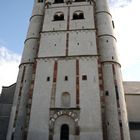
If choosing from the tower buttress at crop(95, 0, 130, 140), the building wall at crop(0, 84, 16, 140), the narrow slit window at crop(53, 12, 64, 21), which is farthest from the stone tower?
the building wall at crop(0, 84, 16, 140)

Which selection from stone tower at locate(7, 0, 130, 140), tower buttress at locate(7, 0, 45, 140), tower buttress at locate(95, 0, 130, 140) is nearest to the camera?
stone tower at locate(7, 0, 130, 140)

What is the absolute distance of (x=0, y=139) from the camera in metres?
26.9

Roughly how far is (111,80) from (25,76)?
436 inches

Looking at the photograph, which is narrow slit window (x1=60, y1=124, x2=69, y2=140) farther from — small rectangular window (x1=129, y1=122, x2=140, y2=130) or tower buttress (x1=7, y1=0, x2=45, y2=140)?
small rectangular window (x1=129, y1=122, x2=140, y2=130)

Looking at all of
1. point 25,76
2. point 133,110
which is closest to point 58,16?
point 25,76

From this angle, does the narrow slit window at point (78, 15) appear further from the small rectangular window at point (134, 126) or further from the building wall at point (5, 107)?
the small rectangular window at point (134, 126)

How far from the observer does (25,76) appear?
27.5 m

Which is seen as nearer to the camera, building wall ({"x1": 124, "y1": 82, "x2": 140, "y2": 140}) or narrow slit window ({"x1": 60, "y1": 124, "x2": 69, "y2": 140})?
narrow slit window ({"x1": 60, "y1": 124, "x2": 69, "y2": 140})

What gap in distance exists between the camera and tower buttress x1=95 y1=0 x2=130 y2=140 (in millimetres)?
22781

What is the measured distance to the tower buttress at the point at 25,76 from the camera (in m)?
24.0

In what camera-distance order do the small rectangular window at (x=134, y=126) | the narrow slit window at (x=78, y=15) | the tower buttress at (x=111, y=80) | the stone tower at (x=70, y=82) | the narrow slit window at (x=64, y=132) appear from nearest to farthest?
the narrow slit window at (x=64, y=132) → the stone tower at (x=70, y=82) → the tower buttress at (x=111, y=80) → the small rectangular window at (x=134, y=126) → the narrow slit window at (x=78, y=15)

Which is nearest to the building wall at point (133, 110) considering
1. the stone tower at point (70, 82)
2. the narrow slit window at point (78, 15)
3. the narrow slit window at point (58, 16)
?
the stone tower at point (70, 82)

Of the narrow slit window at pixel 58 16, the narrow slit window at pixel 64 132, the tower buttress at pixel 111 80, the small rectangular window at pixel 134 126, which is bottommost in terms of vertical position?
the narrow slit window at pixel 64 132

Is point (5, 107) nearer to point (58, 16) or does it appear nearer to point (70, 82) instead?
point (70, 82)
